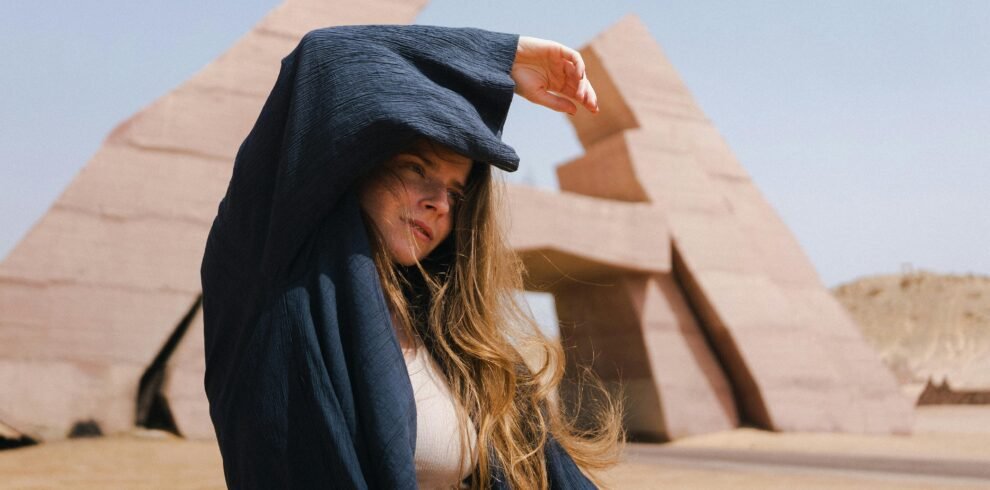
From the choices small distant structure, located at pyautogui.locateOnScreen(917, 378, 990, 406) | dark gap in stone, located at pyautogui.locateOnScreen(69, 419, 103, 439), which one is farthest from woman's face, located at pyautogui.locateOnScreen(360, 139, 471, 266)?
small distant structure, located at pyautogui.locateOnScreen(917, 378, 990, 406)

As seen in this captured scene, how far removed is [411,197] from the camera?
1381mm

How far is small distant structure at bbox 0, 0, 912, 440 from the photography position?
305 inches

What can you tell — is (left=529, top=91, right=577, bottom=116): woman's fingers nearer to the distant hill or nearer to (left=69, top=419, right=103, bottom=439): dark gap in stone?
(left=69, top=419, right=103, bottom=439): dark gap in stone

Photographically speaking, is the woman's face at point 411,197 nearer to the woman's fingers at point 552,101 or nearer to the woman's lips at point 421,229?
the woman's lips at point 421,229

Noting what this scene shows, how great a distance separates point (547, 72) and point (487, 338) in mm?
497

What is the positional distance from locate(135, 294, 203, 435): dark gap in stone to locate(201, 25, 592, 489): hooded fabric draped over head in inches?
278

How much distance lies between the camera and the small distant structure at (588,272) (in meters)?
7.74

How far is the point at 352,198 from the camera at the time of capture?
1.30 m

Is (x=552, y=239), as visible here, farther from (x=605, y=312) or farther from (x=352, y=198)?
(x=352, y=198)

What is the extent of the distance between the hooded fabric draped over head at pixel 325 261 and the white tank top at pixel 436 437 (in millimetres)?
82

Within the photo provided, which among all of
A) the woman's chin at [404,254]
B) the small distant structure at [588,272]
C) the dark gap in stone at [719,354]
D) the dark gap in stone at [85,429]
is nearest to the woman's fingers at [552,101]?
the woman's chin at [404,254]

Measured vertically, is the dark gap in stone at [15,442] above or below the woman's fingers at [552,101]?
below

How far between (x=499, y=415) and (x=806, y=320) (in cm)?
1093

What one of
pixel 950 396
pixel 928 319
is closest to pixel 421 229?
pixel 950 396
